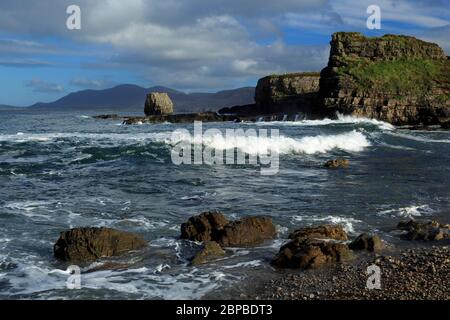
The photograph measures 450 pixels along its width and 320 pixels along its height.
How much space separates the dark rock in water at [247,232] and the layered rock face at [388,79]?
181ft

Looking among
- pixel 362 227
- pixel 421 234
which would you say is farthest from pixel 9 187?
pixel 421 234

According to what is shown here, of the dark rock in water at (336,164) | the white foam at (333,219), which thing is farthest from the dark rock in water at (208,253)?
the dark rock in water at (336,164)

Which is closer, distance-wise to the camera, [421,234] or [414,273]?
[414,273]

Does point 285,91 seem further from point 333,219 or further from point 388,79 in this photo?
point 333,219

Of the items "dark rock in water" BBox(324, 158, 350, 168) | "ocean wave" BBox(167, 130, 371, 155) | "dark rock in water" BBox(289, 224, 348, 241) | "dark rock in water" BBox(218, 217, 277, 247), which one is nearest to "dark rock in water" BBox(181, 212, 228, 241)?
"dark rock in water" BBox(218, 217, 277, 247)

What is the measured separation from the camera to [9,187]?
18000mm

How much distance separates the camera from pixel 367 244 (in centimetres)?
1064

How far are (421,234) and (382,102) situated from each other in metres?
58.0

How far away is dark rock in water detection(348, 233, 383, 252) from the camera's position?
416 inches

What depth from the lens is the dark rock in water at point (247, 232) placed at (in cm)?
1123

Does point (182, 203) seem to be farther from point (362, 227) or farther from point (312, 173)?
point (312, 173)

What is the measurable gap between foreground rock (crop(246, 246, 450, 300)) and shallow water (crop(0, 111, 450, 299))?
30.4 inches

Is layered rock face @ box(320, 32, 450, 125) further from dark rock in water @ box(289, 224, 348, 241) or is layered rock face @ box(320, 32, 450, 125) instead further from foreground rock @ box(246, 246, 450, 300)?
foreground rock @ box(246, 246, 450, 300)

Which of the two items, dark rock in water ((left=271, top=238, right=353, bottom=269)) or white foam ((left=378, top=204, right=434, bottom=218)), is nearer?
dark rock in water ((left=271, top=238, right=353, bottom=269))
